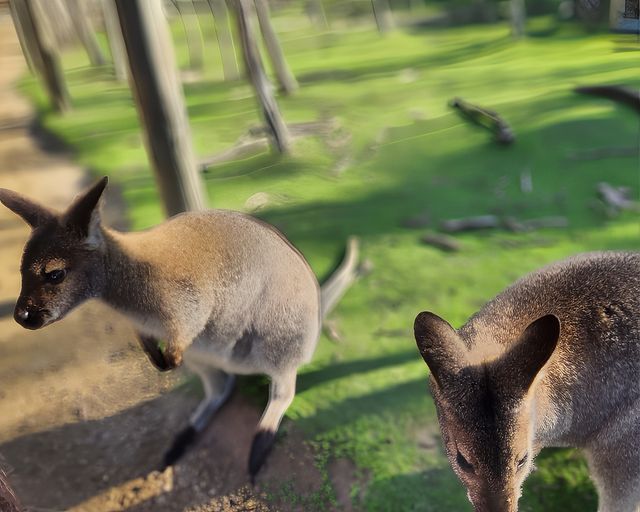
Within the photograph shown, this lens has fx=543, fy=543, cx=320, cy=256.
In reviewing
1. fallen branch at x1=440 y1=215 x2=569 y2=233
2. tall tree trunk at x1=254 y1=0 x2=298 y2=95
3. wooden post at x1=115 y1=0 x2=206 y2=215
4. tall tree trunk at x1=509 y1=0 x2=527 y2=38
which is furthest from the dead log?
wooden post at x1=115 y1=0 x2=206 y2=215

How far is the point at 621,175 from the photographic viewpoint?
2.16 metres

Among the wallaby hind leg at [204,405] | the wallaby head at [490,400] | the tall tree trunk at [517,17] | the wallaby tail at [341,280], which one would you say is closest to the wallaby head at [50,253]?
the wallaby hind leg at [204,405]

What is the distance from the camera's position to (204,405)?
1814 millimetres

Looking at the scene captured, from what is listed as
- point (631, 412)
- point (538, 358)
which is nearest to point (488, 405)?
point (538, 358)

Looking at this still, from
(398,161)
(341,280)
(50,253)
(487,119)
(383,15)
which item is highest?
(383,15)

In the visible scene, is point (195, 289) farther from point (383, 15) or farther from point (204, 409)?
point (383, 15)

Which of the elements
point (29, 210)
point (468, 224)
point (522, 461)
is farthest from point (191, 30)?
point (522, 461)

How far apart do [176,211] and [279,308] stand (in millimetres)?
475

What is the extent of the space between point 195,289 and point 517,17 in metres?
1.49

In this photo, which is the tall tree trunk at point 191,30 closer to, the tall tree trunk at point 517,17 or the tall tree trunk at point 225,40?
the tall tree trunk at point 225,40

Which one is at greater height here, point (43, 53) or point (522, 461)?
point (43, 53)

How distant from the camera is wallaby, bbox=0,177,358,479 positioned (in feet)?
4.10

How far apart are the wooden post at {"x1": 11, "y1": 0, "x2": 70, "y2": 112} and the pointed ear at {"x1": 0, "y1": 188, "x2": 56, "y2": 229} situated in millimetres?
930

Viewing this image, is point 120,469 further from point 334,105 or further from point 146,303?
point 334,105
